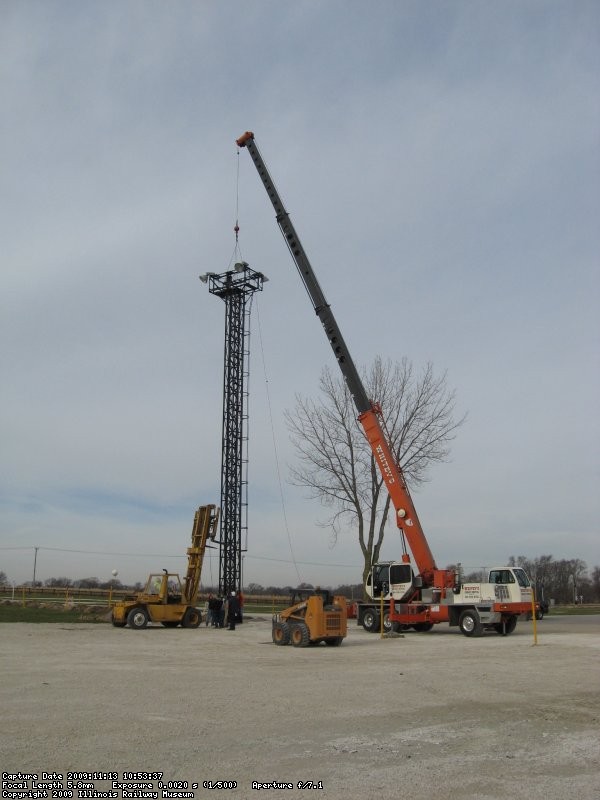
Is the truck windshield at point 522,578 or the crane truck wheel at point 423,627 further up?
the truck windshield at point 522,578

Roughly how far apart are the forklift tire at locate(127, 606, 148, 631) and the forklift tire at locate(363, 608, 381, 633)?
853cm

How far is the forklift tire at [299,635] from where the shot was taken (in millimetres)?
19797

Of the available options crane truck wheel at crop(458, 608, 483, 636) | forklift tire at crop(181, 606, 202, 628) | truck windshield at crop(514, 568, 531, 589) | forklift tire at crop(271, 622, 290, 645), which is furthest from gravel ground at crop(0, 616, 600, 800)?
forklift tire at crop(181, 606, 202, 628)

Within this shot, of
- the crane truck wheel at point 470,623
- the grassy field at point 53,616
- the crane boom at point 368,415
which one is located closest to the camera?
the crane truck wheel at point 470,623

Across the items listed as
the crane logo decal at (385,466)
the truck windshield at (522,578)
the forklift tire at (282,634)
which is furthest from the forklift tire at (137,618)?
the truck windshield at (522,578)

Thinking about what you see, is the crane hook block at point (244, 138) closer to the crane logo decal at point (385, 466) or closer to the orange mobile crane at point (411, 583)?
the orange mobile crane at point (411, 583)

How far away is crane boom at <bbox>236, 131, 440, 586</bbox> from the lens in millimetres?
26172

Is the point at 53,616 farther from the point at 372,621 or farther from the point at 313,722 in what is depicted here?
the point at 313,722

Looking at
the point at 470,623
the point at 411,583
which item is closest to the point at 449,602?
the point at 470,623

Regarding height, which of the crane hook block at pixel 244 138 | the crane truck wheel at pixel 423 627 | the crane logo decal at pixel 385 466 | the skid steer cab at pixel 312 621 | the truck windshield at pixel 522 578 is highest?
the crane hook block at pixel 244 138

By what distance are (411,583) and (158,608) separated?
9891 millimetres

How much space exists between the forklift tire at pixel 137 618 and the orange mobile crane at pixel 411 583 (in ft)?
27.6

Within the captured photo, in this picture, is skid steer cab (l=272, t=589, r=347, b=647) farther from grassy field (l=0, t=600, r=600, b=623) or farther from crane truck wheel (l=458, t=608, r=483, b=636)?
grassy field (l=0, t=600, r=600, b=623)

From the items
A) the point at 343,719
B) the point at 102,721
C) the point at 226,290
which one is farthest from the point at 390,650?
the point at 226,290
